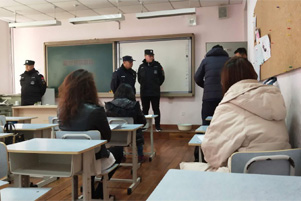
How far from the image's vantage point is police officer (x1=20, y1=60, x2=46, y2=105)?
18.8ft

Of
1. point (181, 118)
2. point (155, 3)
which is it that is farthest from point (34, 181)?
point (155, 3)

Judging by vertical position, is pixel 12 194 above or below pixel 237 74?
below

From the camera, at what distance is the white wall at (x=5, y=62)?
732 cm

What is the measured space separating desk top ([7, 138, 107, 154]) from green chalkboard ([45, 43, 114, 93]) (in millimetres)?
4970

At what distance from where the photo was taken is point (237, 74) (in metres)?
1.64

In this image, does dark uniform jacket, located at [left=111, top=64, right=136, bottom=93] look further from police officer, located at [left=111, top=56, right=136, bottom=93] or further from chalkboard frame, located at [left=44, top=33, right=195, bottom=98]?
chalkboard frame, located at [left=44, top=33, right=195, bottom=98]

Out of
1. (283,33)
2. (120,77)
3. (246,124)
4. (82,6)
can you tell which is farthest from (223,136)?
(82,6)

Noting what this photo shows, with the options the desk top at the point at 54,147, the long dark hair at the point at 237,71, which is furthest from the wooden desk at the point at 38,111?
the long dark hair at the point at 237,71

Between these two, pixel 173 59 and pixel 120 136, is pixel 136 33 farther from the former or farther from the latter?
pixel 120 136

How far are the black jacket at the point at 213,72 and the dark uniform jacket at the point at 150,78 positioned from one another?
8.26ft

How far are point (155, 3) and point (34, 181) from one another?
4.44 m

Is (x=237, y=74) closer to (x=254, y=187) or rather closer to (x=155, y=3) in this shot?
(x=254, y=187)

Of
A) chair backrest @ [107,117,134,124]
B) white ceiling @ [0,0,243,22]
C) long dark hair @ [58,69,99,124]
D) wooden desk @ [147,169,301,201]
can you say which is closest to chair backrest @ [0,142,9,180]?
long dark hair @ [58,69,99,124]

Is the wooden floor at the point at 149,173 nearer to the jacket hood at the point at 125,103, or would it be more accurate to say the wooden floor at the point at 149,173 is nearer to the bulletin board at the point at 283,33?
the jacket hood at the point at 125,103
